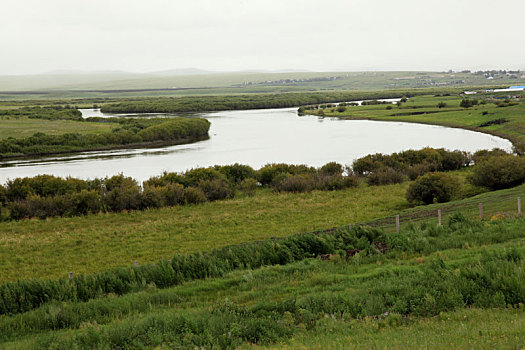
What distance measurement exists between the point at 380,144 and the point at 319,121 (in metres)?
34.3

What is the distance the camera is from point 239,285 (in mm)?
11023

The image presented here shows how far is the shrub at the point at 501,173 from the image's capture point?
2791 centimetres

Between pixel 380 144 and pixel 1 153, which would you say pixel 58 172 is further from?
pixel 380 144

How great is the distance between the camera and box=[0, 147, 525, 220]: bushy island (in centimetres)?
2677

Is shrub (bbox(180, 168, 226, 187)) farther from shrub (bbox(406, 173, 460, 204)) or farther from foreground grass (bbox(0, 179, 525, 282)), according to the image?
shrub (bbox(406, 173, 460, 204))

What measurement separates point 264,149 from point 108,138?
2248cm

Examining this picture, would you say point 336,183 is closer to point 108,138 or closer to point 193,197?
point 193,197

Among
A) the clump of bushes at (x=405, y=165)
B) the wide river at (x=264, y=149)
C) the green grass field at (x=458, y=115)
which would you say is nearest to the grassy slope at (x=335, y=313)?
the clump of bushes at (x=405, y=165)

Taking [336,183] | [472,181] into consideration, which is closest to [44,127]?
[336,183]

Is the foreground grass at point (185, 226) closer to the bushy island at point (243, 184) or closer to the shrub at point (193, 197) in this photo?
the shrub at point (193, 197)

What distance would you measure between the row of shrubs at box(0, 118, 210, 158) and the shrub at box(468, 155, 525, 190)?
1929 inches

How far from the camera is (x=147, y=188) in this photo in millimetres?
29016

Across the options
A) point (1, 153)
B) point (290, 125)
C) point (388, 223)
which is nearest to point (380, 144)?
point (290, 125)

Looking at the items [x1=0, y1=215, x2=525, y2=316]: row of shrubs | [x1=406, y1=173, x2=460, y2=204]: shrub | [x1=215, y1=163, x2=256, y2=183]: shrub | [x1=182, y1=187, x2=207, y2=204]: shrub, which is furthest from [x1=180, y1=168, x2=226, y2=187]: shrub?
[x1=0, y1=215, x2=525, y2=316]: row of shrubs
